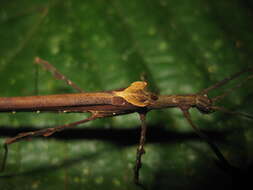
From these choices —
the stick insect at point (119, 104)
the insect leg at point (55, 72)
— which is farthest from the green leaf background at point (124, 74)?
the stick insect at point (119, 104)

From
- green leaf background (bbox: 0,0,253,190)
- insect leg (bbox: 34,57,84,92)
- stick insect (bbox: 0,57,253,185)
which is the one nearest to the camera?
stick insect (bbox: 0,57,253,185)

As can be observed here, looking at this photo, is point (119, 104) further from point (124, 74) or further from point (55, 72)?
point (55, 72)

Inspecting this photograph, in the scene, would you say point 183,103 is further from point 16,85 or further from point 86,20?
point 16,85

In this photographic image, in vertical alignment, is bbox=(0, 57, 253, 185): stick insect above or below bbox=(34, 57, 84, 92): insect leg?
below

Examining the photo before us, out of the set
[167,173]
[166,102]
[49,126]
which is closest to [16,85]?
[49,126]

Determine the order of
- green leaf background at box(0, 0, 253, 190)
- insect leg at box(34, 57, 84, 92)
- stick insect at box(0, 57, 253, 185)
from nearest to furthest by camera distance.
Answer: stick insect at box(0, 57, 253, 185)
green leaf background at box(0, 0, 253, 190)
insect leg at box(34, 57, 84, 92)

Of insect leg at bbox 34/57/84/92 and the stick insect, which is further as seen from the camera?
insect leg at bbox 34/57/84/92

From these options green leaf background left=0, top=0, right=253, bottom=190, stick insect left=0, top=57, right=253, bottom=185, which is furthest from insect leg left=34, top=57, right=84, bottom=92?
green leaf background left=0, top=0, right=253, bottom=190

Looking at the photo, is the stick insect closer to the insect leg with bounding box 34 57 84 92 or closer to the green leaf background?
the insect leg with bounding box 34 57 84 92
